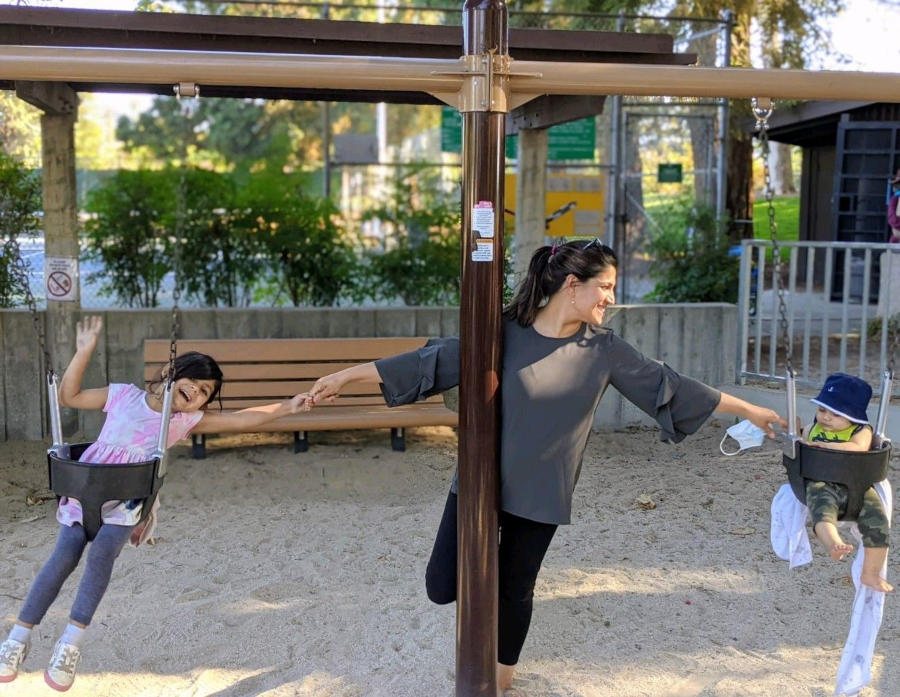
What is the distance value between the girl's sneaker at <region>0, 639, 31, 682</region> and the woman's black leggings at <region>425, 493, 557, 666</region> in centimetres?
142

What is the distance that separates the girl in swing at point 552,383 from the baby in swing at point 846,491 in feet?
0.78

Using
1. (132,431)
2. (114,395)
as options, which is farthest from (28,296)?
(132,431)

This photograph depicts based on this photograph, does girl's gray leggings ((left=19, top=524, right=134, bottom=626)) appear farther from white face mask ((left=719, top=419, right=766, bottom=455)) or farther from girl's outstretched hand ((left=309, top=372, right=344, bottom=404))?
white face mask ((left=719, top=419, right=766, bottom=455))

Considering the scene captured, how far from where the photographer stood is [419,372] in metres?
3.37

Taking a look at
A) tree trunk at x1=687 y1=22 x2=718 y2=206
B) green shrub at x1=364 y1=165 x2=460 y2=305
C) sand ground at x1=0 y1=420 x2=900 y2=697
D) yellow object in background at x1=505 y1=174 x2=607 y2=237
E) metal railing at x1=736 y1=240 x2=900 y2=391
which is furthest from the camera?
tree trunk at x1=687 y1=22 x2=718 y2=206

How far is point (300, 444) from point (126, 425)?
3458 millimetres

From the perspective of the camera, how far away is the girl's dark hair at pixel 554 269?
328cm

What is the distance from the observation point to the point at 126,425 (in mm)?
3672

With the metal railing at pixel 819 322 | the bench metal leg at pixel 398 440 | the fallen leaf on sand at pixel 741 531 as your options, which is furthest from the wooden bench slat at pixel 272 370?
the metal railing at pixel 819 322

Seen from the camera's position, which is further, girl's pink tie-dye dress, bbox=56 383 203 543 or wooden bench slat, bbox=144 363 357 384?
wooden bench slat, bbox=144 363 357 384

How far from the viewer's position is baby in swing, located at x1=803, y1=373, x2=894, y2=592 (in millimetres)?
3406

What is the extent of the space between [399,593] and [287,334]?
10.9ft

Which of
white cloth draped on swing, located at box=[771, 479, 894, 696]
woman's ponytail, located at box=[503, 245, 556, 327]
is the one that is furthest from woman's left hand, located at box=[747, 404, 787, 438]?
woman's ponytail, located at box=[503, 245, 556, 327]

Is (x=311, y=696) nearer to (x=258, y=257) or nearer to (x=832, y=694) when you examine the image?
(x=832, y=694)
